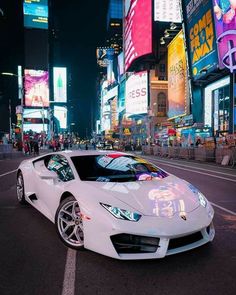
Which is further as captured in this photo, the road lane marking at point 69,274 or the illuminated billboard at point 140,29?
the illuminated billboard at point 140,29

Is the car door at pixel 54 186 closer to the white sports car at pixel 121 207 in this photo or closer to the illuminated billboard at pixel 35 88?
the white sports car at pixel 121 207

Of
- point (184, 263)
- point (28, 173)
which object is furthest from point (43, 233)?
point (184, 263)

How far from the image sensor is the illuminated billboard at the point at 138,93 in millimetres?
88938

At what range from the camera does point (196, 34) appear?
4588cm

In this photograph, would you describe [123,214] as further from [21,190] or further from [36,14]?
[36,14]

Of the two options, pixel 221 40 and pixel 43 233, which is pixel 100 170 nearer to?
pixel 43 233

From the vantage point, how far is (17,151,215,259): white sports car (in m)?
3.73

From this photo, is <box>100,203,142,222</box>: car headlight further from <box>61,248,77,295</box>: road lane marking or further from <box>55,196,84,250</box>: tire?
<box>61,248,77,295</box>: road lane marking

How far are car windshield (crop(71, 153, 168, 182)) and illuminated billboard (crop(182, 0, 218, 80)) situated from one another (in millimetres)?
38152

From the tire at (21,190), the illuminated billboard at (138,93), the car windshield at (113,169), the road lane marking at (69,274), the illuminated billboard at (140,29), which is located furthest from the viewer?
the illuminated billboard at (138,93)

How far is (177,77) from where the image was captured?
6762cm

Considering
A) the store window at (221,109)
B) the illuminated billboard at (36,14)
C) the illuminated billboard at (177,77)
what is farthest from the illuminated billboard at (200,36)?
the illuminated billboard at (36,14)

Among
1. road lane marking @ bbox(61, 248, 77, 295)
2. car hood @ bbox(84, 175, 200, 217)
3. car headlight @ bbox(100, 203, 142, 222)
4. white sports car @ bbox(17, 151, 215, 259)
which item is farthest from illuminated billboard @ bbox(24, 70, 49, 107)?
car headlight @ bbox(100, 203, 142, 222)

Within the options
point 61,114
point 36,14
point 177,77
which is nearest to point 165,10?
point 177,77
